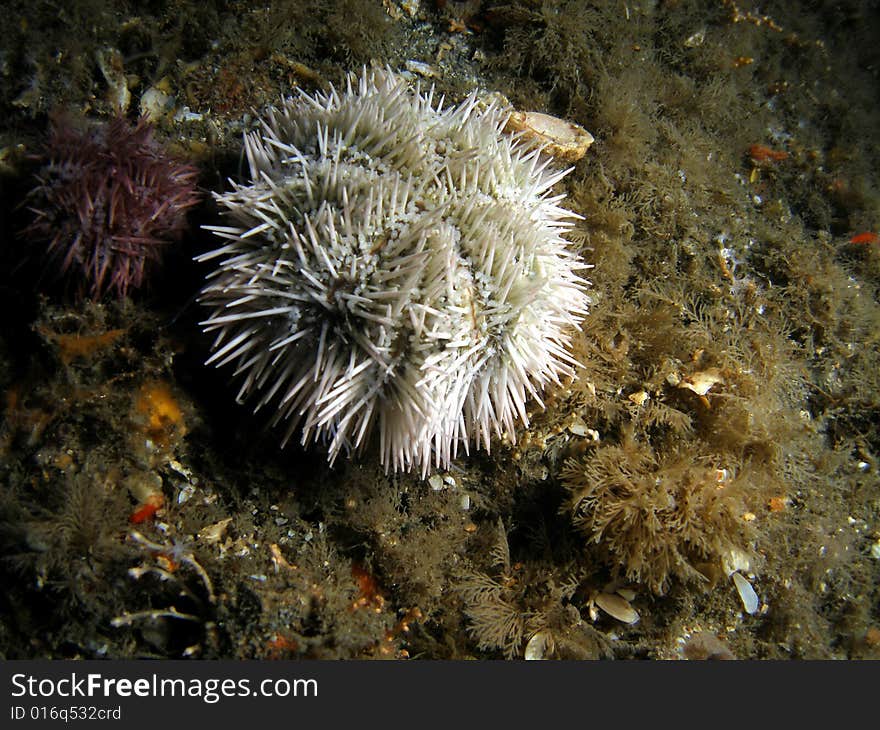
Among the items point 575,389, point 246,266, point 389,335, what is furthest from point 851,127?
point 246,266

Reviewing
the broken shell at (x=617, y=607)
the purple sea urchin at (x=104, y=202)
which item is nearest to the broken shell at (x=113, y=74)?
the purple sea urchin at (x=104, y=202)

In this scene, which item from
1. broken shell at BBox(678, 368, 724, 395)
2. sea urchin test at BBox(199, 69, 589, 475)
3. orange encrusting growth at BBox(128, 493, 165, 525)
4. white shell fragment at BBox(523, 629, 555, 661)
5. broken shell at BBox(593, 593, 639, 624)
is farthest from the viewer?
broken shell at BBox(678, 368, 724, 395)

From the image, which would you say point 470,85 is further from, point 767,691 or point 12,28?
point 767,691

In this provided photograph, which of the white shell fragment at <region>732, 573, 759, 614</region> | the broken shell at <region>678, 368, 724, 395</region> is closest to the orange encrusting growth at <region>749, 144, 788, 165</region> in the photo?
the broken shell at <region>678, 368, 724, 395</region>

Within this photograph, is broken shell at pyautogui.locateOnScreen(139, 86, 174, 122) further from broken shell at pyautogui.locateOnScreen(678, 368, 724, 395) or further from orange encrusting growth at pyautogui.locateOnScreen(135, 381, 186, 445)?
broken shell at pyautogui.locateOnScreen(678, 368, 724, 395)

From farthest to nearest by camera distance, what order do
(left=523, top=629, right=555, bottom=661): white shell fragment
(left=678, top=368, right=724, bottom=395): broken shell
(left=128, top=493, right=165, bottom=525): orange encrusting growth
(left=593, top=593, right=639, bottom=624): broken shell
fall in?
(left=678, top=368, right=724, bottom=395): broken shell, (left=593, top=593, right=639, bottom=624): broken shell, (left=523, top=629, right=555, bottom=661): white shell fragment, (left=128, top=493, right=165, bottom=525): orange encrusting growth

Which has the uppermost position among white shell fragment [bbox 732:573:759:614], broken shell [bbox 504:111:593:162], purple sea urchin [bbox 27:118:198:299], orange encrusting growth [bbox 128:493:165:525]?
broken shell [bbox 504:111:593:162]
